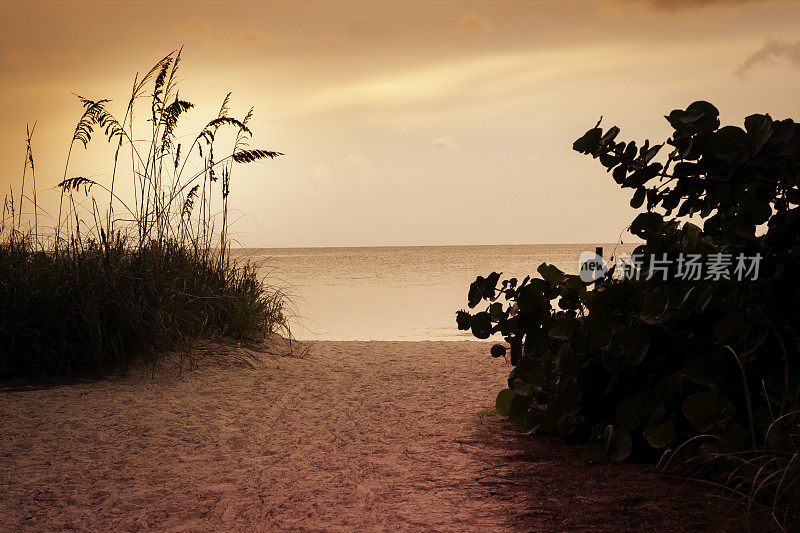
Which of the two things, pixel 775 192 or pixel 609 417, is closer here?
pixel 775 192

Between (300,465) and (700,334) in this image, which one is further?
(300,465)

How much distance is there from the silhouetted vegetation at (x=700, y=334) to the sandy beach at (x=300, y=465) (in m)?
0.20

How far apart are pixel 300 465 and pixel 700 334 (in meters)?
1.91

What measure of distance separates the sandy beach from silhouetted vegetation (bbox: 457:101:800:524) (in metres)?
0.20

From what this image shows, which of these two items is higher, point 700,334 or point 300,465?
point 700,334

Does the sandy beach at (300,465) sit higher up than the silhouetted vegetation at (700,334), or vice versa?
the silhouetted vegetation at (700,334)

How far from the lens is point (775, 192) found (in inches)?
107

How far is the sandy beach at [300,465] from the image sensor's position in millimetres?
2453

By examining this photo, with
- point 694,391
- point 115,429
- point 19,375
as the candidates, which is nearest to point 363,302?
point 19,375

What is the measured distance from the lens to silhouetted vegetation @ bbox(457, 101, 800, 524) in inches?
101

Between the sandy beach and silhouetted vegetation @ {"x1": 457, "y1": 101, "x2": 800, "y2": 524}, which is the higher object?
silhouetted vegetation @ {"x1": 457, "y1": 101, "x2": 800, "y2": 524}

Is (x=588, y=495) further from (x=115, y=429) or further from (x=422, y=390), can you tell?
(x=115, y=429)

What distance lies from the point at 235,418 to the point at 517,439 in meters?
1.72

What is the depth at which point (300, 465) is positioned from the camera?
313 centimetres
